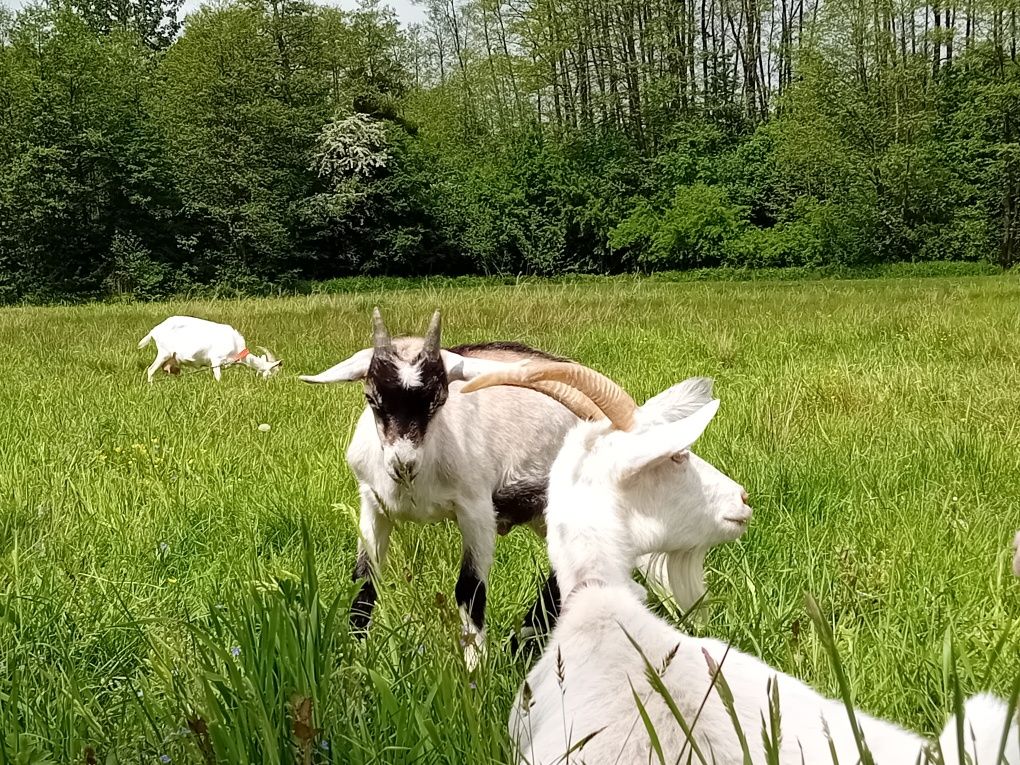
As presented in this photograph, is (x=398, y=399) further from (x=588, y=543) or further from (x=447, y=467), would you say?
(x=588, y=543)

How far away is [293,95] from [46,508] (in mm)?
35997

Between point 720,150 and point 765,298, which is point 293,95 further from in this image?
point 765,298

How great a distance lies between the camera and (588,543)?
1.93 meters

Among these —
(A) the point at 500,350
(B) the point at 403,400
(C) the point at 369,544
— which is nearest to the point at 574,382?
(B) the point at 403,400

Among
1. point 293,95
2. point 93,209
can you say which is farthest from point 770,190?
point 93,209

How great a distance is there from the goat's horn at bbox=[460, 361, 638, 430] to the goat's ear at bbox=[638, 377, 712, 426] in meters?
0.08

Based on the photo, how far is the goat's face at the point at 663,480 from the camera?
77.7 inches

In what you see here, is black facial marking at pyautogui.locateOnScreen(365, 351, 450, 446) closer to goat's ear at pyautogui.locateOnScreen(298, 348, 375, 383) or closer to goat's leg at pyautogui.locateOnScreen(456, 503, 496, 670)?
goat's ear at pyautogui.locateOnScreen(298, 348, 375, 383)

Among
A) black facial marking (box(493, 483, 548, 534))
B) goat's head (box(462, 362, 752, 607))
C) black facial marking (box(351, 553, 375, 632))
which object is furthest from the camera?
black facial marking (box(493, 483, 548, 534))

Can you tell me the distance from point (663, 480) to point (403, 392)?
100 centimetres

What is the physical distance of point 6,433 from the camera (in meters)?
5.28

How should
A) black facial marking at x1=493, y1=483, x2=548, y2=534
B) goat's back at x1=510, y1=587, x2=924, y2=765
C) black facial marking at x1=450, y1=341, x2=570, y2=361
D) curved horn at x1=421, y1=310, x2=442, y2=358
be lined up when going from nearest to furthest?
goat's back at x1=510, y1=587, x2=924, y2=765
curved horn at x1=421, y1=310, x2=442, y2=358
black facial marking at x1=493, y1=483, x2=548, y2=534
black facial marking at x1=450, y1=341, x2=570, y2=361

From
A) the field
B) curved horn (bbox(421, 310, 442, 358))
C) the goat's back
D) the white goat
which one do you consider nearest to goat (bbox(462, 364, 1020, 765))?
the goat's back

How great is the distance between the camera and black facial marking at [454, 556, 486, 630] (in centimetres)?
263
